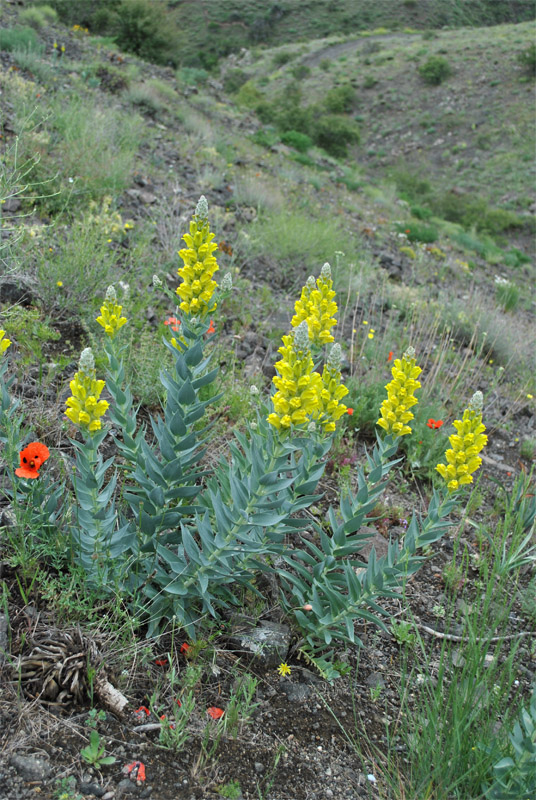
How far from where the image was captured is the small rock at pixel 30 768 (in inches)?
63.0

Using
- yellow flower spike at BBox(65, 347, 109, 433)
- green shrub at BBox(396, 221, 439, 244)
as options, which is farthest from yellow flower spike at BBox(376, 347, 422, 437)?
green shrub at BBox(396, 221, 439, 244)

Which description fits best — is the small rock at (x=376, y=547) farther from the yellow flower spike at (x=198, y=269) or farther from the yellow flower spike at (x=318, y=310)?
the yellow flower spike at (x=198, y=269)

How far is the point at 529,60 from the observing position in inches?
1068

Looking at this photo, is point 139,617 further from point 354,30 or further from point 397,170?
point 354,30

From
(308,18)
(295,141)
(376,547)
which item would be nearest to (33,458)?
(376,547)

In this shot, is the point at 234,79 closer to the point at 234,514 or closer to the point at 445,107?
the point at 445,107

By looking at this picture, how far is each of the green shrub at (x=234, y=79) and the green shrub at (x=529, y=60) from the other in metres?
15.7

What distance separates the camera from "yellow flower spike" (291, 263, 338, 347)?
2236 mm

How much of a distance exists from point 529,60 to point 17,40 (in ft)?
89.4

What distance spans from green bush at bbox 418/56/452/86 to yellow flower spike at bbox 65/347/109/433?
1330 inches

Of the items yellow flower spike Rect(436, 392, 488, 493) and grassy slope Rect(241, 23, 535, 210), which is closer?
yellow flower spike Rect(436, 392, 488, 493)

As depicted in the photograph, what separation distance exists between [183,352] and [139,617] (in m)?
1.05

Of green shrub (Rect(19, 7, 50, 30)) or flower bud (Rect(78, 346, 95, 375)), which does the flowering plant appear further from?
green shrub (Rect(19, 7, 50, 30))

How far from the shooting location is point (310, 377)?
1.76m
